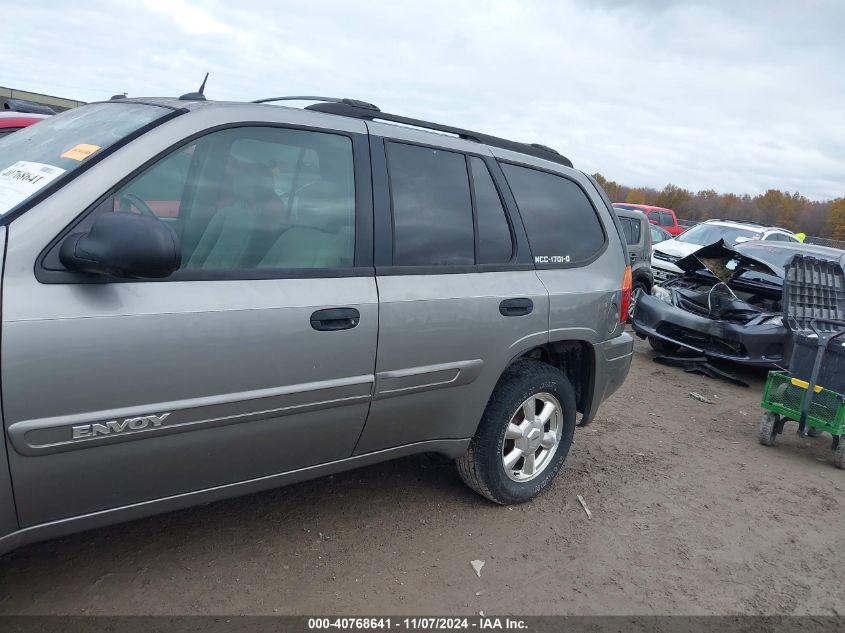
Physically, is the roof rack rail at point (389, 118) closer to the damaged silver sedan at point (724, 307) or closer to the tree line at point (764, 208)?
the damaged silver sedan at point (724, 307)

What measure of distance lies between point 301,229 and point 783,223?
73.4m

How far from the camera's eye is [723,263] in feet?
27.0

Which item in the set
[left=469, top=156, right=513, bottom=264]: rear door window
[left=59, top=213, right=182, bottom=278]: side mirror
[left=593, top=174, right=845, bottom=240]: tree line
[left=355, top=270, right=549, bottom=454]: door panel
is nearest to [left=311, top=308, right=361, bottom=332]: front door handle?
[left=355, top=270, right=549, bottom=454]: door panel

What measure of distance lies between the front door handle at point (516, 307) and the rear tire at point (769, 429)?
9.80 ft

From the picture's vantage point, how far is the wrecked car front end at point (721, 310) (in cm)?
730

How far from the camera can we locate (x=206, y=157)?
8.49ft

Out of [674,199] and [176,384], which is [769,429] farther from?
[674,199]

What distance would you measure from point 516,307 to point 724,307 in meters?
5.08

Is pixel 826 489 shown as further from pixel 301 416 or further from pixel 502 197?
pixel 301 416

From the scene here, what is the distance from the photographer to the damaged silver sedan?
7.31 meters

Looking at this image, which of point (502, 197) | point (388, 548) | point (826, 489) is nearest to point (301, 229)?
point (502, 197)

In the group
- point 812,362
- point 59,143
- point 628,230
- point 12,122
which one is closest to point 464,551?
point 59,143

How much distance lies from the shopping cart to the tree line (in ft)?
190

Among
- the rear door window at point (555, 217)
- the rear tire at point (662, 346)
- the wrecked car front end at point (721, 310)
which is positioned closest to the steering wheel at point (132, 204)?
the rear door window at point (555, 217)
